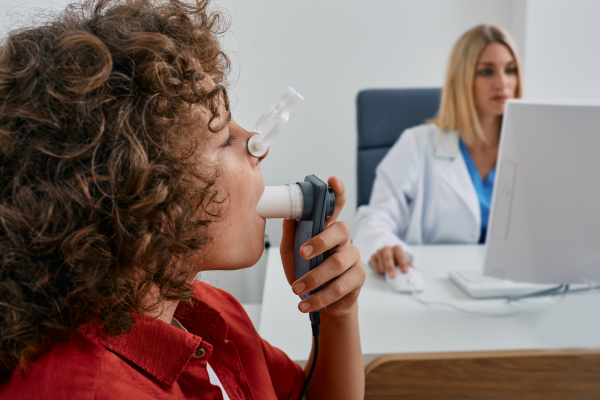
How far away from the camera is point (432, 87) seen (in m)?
1.75

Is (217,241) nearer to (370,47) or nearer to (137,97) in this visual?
(137,97)

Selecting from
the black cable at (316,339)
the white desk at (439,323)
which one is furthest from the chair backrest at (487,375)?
the black cable at (316,339)

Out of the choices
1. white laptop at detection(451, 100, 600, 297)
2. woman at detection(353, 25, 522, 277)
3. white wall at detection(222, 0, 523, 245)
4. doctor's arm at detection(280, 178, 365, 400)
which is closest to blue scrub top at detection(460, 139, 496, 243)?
woman at detection(353, 25, 522, 277)

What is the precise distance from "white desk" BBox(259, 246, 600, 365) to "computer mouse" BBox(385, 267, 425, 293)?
19mm

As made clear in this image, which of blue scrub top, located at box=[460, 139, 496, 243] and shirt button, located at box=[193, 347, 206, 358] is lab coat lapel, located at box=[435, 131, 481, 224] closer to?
blue scrub top, located at box=[460, 139, 496, 243]

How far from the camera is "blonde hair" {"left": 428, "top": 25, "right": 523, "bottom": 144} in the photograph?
1695mm

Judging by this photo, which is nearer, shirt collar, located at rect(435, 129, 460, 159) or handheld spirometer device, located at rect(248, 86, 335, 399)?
handheld spirometer device, located at rect(248, 86, 335, 399)

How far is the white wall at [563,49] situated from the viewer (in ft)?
5.78

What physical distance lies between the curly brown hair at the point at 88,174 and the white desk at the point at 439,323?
469 mm

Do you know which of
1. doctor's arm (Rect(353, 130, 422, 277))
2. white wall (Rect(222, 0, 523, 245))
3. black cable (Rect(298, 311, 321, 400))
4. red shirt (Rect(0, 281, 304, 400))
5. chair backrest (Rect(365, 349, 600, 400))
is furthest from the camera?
doctor's arm (Rect(353, 130, 422, 277))

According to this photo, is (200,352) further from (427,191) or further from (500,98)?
(500,98)

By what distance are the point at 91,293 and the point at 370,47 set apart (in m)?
1.17

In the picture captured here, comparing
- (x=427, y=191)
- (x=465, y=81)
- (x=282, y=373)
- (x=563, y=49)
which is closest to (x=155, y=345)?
(x=282, y=373)

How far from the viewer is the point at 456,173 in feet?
5.74
